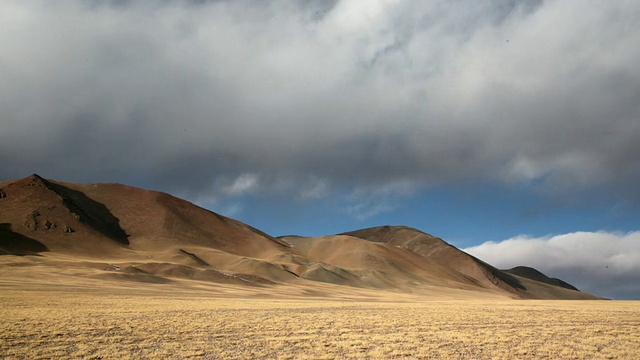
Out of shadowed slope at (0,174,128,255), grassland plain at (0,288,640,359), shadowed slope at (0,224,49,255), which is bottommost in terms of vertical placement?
grassland plain at (0,288,640,359)

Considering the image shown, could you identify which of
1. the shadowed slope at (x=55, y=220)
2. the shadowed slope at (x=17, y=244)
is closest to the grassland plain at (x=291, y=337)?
the shadowed slope at (x=17, y=244)

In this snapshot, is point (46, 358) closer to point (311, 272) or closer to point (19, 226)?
point (311, 272)

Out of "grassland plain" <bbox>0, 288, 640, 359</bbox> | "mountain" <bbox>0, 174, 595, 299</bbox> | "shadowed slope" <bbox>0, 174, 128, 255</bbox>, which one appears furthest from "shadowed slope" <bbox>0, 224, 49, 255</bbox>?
"grassland plain" <bbox>0, 288, 640, 359</bbox>

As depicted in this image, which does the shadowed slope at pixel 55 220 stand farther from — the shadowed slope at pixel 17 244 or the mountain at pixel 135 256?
the shadowed slope at pixel 17 244

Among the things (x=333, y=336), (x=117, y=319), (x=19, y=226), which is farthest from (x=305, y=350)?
(x=19, y=226)

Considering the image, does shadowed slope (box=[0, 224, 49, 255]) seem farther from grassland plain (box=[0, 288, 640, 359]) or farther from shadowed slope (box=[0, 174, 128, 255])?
grassland plain (box=[0, 288, 640, 359])

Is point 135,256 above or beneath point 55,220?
beneath

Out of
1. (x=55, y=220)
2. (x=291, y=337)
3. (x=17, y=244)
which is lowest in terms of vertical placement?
(x=291, y=337)

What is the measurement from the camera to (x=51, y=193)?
18425cm

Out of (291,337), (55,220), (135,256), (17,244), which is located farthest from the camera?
(55,220)

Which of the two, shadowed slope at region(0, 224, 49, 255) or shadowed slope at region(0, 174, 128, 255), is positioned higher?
shadowed slope at region(0, 174, 128, 255)

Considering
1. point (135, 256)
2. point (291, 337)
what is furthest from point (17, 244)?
point (291, 337)

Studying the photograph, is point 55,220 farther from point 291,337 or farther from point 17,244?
point 291,337

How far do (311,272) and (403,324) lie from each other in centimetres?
12068
